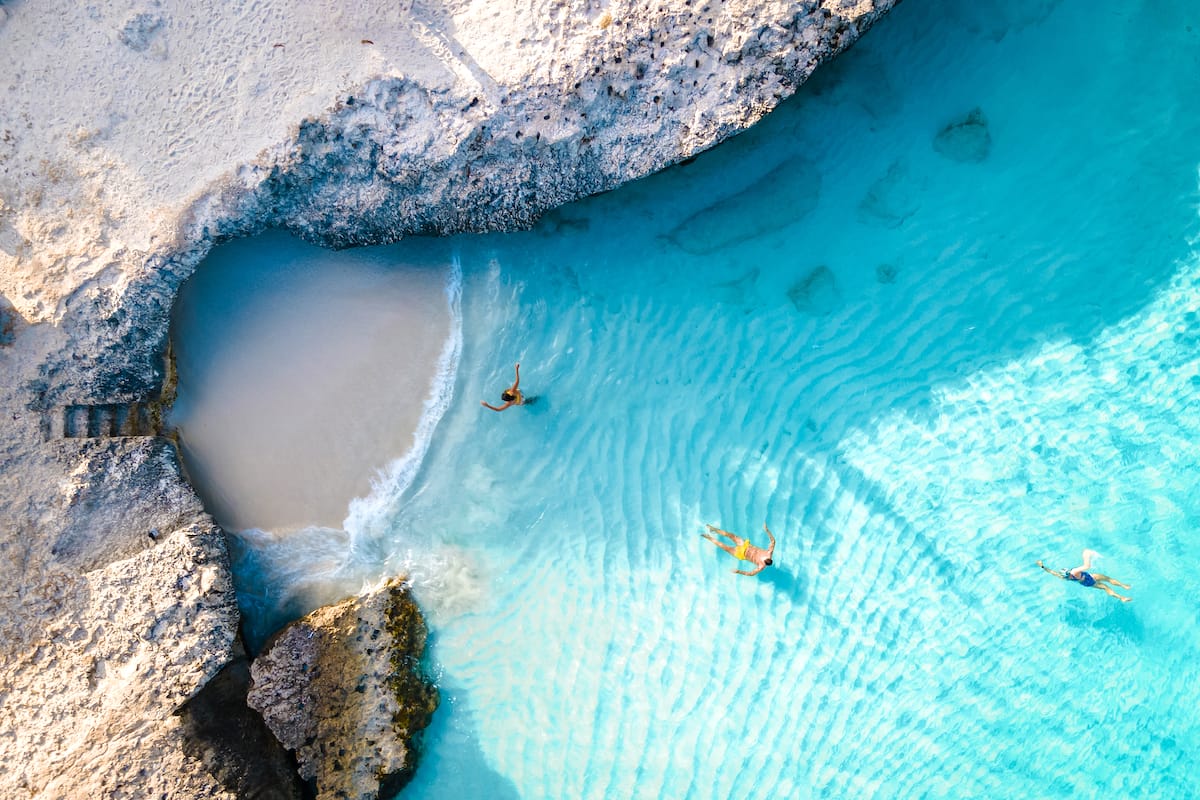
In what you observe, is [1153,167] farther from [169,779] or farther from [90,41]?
[169,779]

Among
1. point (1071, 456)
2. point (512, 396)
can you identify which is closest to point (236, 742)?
point (512, 396)

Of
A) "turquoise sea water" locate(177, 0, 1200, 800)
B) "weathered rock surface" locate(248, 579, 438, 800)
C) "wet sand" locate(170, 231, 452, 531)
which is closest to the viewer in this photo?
"weathered rock surface" locate(248, 579, 438, 800)

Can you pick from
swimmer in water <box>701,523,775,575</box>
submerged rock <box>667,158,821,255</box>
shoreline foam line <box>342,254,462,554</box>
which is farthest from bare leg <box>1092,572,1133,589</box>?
shoreline foam line <box>342,254,462,554</box>

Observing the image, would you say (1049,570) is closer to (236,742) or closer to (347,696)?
(347,696)

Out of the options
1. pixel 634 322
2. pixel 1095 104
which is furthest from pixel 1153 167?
pixel 634 322

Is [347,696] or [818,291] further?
[818,291]

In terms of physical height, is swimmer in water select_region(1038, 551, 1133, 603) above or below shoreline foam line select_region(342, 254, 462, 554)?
above

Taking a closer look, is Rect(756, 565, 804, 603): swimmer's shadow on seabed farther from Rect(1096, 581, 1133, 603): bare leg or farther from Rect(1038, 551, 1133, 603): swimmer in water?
Rect(1096, 581, 1133, 603): bare leg
